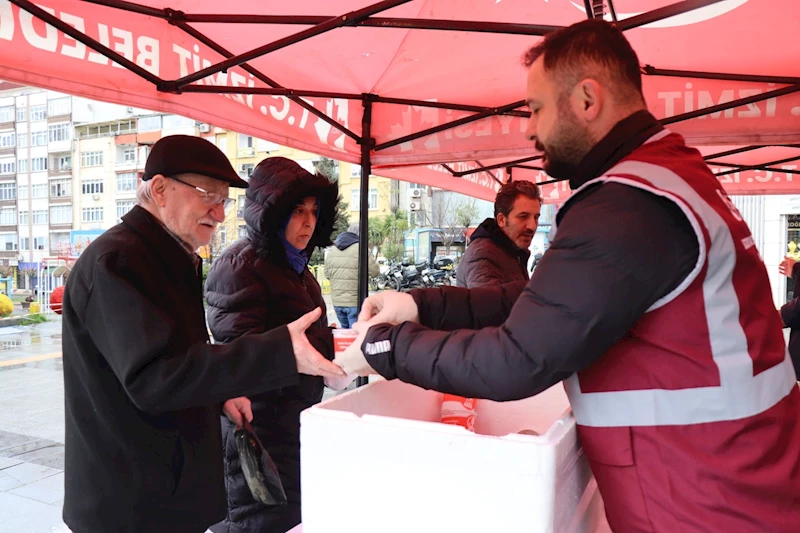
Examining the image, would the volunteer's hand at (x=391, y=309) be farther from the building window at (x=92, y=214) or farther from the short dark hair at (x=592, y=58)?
the building window at (x=92, y=214)

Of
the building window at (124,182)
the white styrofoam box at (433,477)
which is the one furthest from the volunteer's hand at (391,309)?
the building window at (124,182)

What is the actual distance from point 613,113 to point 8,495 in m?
4.24

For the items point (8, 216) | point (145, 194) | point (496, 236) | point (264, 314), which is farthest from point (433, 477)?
point (8, 216)

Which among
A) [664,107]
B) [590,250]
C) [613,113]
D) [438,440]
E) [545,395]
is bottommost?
[545,395]

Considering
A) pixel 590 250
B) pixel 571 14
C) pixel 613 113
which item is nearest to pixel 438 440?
pixel 590 250

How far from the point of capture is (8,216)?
3422 cm

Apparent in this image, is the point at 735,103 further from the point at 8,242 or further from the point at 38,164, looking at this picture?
the point at 8,242

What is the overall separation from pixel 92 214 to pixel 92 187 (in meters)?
1.62

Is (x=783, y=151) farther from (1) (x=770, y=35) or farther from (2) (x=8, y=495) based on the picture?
(2) (x=8, y=495)

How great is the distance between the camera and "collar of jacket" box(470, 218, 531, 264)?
3449 millimetres

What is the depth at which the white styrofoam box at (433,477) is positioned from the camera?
891mm

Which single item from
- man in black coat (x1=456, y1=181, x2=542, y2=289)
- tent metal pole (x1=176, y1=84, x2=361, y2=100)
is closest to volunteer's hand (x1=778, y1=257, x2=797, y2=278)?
man in black coat (x1=456, y1=181, x2=542, y2=289)

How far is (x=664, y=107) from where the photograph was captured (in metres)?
3.24

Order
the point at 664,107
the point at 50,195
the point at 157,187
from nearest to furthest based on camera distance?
the point at 157,187
the point at 664,107
the point at 50,195
